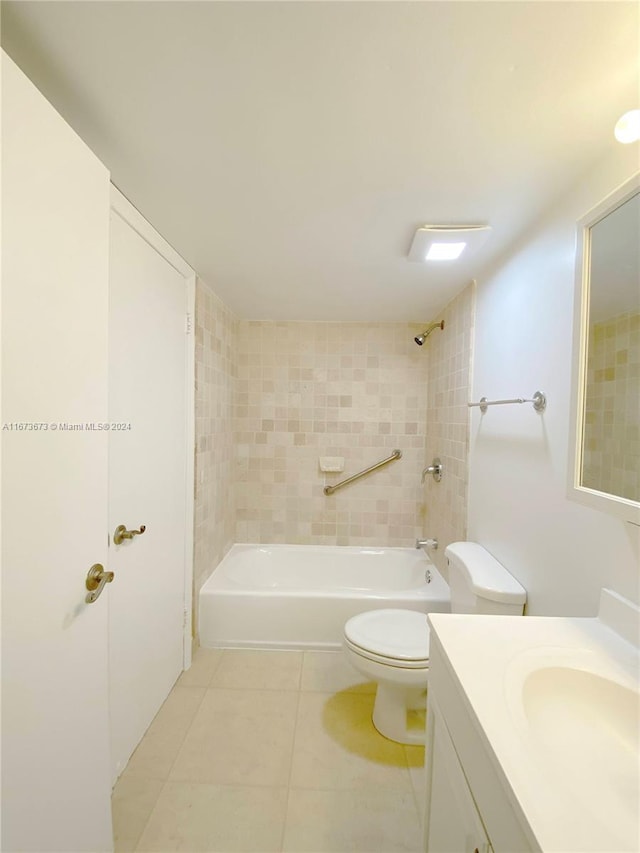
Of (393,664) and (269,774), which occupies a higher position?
(393,664)

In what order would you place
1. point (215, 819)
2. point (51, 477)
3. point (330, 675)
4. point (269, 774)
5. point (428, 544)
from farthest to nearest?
point (428, 544)
point (330, 675)
point (269, 774)
point (215, 819)
point (51, 477)

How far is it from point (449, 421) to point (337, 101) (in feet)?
5.83

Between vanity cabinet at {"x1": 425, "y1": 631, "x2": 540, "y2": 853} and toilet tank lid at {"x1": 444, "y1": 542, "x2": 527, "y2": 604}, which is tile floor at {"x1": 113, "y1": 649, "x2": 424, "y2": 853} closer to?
vanity cabinet at {"x1": 425, "y1": 631, "x2": 540, "y2": 853}

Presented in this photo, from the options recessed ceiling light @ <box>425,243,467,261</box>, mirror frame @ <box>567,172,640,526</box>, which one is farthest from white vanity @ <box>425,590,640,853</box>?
recessed ceiling light @ <box>425,243,467,261</box>

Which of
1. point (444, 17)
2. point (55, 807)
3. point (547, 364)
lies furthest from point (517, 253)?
point (55, 807)

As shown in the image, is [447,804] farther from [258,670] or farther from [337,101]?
[337,101]

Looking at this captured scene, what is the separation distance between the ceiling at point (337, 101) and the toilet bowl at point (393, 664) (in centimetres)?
173

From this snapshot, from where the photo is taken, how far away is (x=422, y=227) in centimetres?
135

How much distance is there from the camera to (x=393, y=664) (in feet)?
4.63

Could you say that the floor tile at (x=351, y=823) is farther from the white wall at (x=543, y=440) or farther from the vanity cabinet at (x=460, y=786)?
the white wall at (x=543, y=440)

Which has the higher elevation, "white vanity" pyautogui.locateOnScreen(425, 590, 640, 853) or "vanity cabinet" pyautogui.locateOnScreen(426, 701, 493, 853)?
"white vanity" pyautogui.locateOnScreen(425, 590, 640, 853)

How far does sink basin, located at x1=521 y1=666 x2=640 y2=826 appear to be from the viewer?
578 millimetres

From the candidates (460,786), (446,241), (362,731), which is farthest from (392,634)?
(446,241)

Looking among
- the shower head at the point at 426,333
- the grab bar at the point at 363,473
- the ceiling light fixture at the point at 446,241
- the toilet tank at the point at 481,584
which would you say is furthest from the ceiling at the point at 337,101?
the grab bar at the point at 363,473
